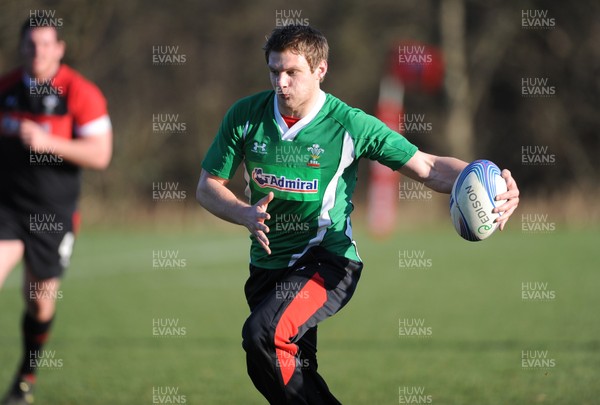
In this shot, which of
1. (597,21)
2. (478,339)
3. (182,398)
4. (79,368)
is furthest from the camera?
(597,21)

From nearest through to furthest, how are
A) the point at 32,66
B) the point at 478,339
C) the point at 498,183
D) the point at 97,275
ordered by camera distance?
the point at 498,183 < the point at 32,66 < the point at 478,339 < the point at 97,275

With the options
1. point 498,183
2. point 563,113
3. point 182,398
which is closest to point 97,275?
point 182,398

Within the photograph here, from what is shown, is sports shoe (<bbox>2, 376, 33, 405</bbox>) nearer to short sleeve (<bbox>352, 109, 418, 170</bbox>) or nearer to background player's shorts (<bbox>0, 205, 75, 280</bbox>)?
background player's shorts (<bbox>0, 205, 75, 280</bbox>)

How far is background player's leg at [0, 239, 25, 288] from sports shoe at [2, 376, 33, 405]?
2.49ft

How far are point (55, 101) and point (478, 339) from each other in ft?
16.0

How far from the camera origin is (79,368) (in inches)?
295

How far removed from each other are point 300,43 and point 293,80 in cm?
19

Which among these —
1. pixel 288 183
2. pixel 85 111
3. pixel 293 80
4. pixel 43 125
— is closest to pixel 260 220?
pixel 288 183

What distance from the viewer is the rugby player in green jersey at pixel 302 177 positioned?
4516mm

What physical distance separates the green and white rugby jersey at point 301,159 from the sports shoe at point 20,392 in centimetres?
232

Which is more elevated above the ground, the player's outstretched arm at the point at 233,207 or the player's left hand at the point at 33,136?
the player's left hand at the point at 33,136

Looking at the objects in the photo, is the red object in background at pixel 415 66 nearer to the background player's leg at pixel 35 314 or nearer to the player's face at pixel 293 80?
the background player's leg at pixel 35 314

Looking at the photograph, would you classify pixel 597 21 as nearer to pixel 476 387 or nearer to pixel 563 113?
pixel 563 113

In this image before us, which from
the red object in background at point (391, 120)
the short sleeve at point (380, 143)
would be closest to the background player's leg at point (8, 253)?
the short sleeve at point (380, 143)
